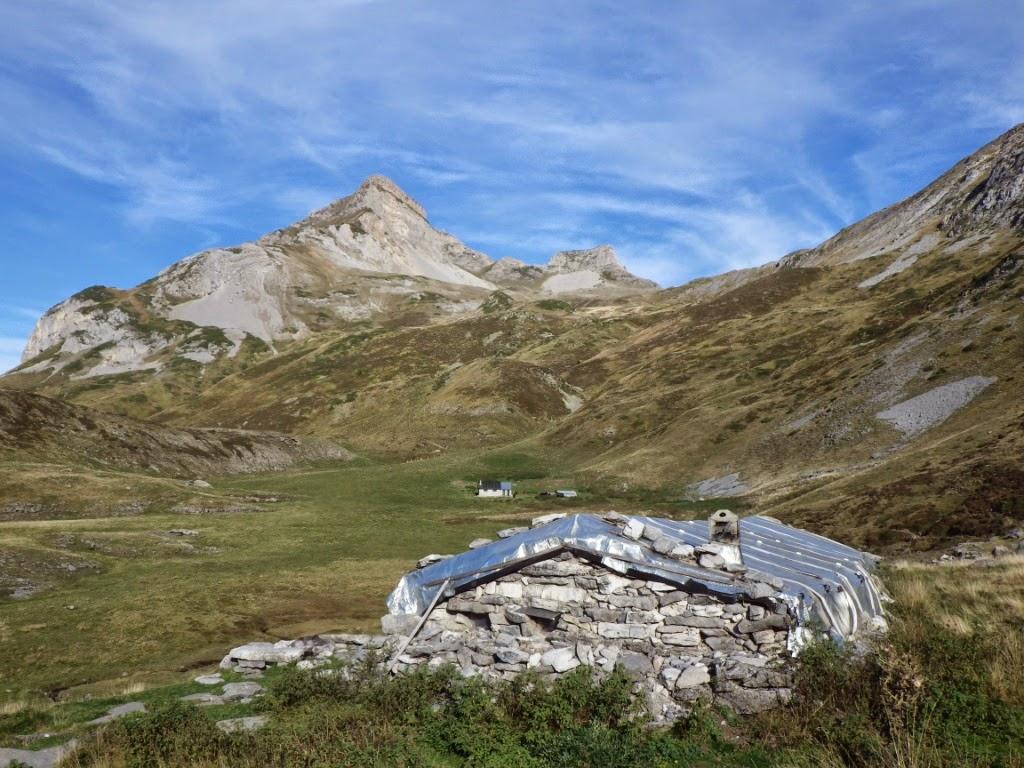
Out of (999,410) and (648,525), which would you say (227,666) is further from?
(999,410)

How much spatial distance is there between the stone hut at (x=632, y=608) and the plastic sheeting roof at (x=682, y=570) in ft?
0.16

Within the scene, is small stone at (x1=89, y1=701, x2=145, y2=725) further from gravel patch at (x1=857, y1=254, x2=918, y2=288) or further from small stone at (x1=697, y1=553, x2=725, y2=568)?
gravel patch at (x1=857, y1=254, x2=918, y2=288)

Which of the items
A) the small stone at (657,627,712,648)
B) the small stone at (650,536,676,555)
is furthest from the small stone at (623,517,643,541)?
the small stone at (657,627,712,648)

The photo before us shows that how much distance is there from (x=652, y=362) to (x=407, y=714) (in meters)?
120

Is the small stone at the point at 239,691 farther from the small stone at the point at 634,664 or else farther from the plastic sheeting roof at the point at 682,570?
the small stone at the point at 634,664

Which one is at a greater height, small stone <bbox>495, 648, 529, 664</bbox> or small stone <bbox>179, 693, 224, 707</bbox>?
small stone <bbox>495, 648, 529, 664</bbox>

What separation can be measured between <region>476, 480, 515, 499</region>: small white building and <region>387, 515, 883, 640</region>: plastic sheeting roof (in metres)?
48.5

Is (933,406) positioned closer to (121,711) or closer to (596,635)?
(596,635)

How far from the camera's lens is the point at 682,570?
1738cm

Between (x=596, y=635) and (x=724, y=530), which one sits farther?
(x=724, y=530)

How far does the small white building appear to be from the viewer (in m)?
71.1

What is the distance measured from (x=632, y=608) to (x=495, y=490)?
5518 cm

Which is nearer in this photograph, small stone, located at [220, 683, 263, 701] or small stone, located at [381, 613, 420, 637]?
small stone, located at [220, 683, 263, 701]

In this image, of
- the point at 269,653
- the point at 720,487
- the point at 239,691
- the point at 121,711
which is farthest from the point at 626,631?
the point at 720,487
